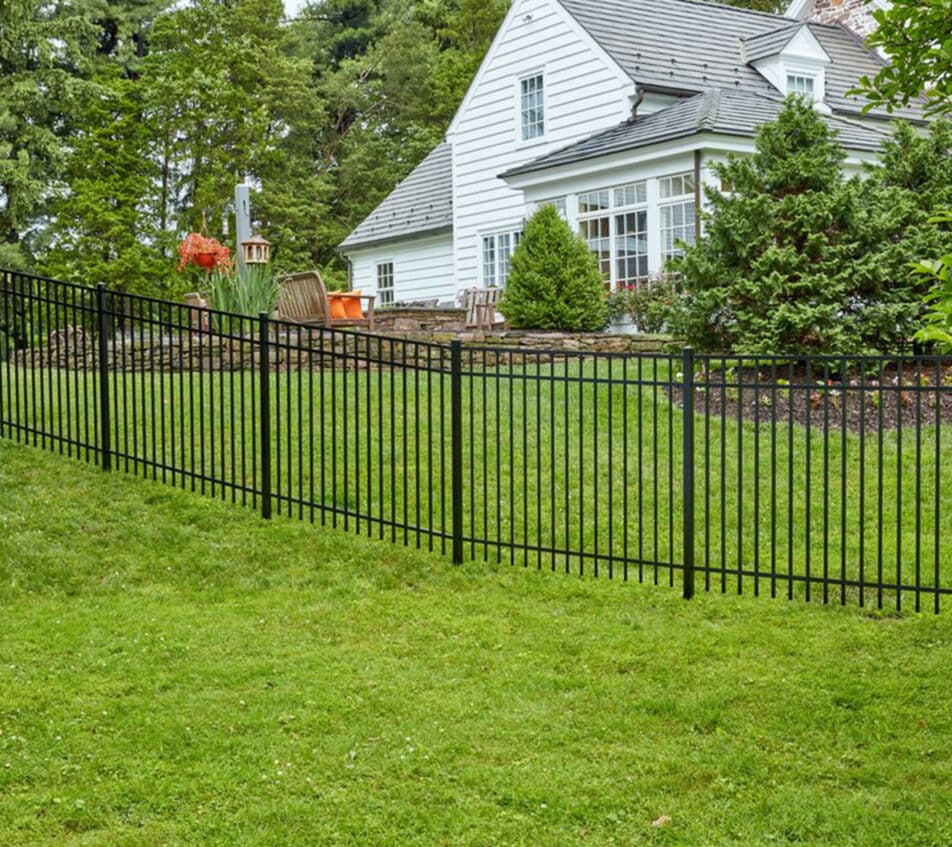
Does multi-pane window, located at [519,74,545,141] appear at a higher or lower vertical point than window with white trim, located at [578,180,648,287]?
higher

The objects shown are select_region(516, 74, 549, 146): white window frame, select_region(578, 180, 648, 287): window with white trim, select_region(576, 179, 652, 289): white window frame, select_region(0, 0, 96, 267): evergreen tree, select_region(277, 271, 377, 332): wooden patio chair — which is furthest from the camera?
select_region(0, 0, 96, 267): evergreen tree

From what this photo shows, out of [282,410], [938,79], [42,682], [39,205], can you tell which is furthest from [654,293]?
[39,205]

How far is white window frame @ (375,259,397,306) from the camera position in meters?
27.0

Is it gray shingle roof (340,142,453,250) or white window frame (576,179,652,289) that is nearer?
white window frame (576,179,652,289)

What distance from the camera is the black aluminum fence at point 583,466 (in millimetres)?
7438

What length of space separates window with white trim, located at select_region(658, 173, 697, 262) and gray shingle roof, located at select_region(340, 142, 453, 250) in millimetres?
7294

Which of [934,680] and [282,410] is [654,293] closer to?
[282,410]

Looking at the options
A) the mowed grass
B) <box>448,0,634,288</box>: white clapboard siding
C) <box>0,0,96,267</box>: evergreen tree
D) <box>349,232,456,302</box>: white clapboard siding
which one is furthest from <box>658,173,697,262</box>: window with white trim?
<box>0,0,96,267</box>: evergreen tree

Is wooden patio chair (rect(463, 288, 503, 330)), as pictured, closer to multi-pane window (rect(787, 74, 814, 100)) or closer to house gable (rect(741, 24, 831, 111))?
house gable (rect(741, 24, 831, 111))

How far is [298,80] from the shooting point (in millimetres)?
34219

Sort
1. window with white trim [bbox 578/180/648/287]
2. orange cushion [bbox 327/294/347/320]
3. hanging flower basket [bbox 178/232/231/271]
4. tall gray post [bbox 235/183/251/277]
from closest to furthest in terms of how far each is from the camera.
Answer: tall gray post [bbox 235/183/251/277] < orange cushion [bbox 327/294/347/320] < hanging flower basket [bbox 178/232/231/271] < window with white trim [bbox 578/180/648/287]

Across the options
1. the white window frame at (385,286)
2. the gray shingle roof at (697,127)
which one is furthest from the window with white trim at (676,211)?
the white window frame at (385,286)

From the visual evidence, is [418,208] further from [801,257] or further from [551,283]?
[801,257]

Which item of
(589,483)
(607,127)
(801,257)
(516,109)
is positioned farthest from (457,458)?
(516,109)
